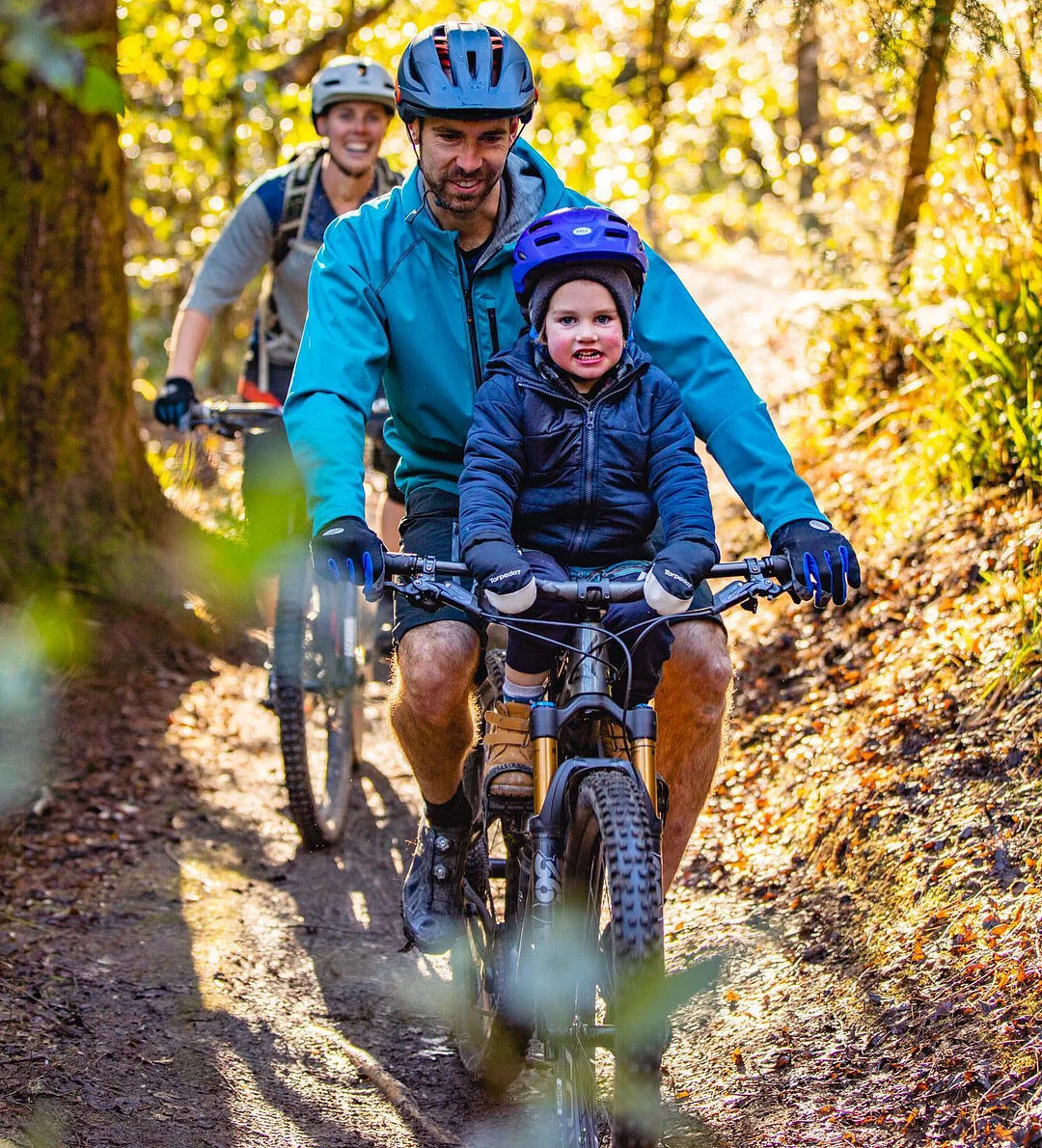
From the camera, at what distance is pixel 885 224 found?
9.02 metres

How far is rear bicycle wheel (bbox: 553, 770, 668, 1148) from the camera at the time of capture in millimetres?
2604

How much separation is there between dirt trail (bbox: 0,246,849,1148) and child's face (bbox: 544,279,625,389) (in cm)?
139

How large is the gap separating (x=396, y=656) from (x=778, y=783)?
8.04 ft

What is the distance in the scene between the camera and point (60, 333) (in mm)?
6680

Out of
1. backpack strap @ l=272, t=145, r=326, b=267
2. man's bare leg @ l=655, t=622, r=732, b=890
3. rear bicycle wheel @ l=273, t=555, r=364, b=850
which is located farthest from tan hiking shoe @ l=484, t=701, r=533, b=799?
backpack strap @ l=272, t=145, r=326, b=267

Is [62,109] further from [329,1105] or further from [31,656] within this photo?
[329,1105]

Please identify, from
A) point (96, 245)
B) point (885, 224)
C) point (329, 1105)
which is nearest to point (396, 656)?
point (329, 1105)

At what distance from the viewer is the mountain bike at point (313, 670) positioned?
556 cm

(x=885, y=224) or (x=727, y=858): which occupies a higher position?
(x=885, y=224)

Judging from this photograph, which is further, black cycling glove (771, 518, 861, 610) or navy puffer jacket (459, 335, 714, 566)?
navy puffer jacket (459, 335, 714, 566)

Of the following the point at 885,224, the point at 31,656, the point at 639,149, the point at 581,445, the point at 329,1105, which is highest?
the point at 639,149

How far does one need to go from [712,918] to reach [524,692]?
1.97m

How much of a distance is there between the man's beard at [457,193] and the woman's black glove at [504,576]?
1.16 metres

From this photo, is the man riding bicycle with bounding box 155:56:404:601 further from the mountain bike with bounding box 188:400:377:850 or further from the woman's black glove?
the woman's black glove
